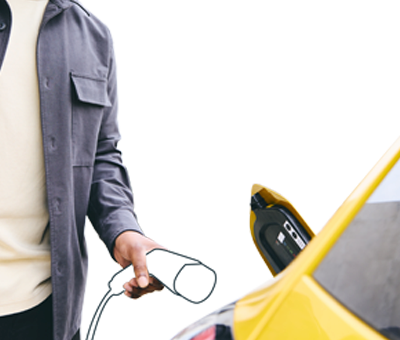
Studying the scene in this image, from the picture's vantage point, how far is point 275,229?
1102 millimetres

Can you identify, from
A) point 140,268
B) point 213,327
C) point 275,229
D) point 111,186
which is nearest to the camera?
point 213,327

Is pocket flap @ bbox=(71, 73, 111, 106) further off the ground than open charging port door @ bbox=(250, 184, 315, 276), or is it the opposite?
pocket flap @ bbox=(71, 73, 111, 106)

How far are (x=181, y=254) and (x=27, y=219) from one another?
416 millimetres

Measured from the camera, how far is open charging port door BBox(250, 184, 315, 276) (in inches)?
40.6

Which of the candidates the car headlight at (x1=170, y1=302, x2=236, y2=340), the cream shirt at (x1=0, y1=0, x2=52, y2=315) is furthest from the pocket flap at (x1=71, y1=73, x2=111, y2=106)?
the car headlight at (x1=170, y1=302, x2=236, y2=340)

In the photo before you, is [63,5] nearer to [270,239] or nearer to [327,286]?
[270,239]

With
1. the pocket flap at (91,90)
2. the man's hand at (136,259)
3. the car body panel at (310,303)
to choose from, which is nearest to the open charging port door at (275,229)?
the man's hand at (136,259)

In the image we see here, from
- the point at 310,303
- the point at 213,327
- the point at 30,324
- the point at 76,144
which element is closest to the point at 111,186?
the point at 76,144

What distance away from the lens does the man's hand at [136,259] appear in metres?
0.97

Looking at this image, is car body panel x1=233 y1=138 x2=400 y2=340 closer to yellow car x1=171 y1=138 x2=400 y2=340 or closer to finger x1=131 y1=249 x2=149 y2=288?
yellow car x1=171 y1=138 x2=400 y2=340

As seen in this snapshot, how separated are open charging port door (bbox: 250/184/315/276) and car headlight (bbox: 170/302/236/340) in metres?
0.39

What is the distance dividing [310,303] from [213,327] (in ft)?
0.59

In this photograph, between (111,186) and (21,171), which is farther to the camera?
(111,186)

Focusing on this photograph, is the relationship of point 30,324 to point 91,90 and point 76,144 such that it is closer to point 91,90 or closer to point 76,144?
point 76,144
